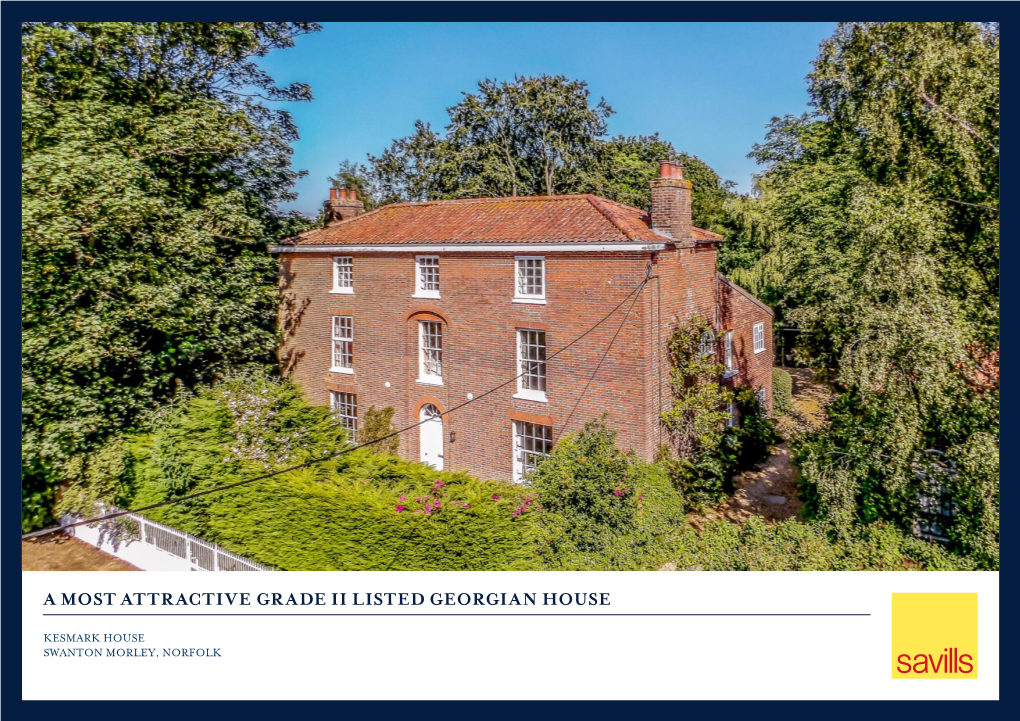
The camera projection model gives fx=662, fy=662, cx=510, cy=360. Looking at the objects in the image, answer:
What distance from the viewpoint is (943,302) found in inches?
444

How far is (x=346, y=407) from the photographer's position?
22.5 m

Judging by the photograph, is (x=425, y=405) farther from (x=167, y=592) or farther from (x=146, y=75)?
(x=146, y=75)

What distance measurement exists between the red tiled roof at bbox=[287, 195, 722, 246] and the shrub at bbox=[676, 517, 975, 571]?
278 inches

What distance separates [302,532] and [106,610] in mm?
3884

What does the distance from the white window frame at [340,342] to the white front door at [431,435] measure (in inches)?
132

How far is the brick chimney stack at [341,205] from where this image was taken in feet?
81.5

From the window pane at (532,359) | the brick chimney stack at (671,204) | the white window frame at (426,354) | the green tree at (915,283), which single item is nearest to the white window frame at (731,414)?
the brick chimney stack at (671,204)

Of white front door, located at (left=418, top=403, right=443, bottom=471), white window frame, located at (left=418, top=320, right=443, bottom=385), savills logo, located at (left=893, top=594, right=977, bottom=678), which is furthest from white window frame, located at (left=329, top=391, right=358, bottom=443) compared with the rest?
savills logo, located at (left=893, top=594, right=977, bottom=678)

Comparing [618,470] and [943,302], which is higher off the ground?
[943,302]

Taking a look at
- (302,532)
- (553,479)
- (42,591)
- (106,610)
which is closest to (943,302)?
(553,479)

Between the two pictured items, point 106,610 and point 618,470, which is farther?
point 618,470

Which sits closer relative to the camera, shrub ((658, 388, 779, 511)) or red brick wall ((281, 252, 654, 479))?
red brick wall ((281, 252, 654, 479))

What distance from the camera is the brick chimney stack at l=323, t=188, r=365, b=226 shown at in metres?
24.8

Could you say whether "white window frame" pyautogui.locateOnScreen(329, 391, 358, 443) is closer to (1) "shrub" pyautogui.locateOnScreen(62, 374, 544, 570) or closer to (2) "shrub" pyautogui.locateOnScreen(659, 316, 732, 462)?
(1) "shrub" pyautogui.locateOnScreen(62, 374, 544, 570)
